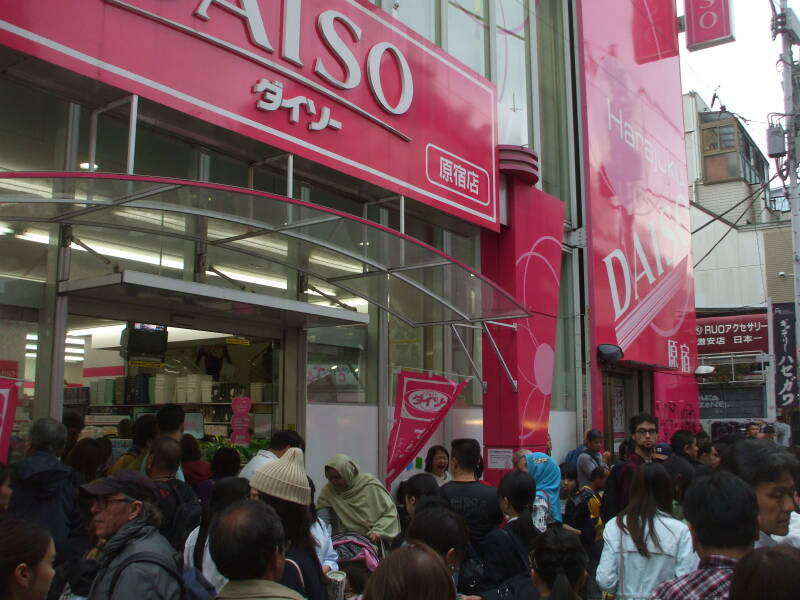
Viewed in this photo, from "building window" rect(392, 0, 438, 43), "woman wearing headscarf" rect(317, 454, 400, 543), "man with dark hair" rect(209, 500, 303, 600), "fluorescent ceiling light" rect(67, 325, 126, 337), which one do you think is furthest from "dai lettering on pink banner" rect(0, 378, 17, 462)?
"building window" rect(392, 0, 438, 43)

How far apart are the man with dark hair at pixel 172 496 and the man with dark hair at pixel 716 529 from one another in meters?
2.63

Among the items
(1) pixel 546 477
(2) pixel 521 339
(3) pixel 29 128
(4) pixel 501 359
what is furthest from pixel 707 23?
(3) pixel 29 128

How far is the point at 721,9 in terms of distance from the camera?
1634 centimetres

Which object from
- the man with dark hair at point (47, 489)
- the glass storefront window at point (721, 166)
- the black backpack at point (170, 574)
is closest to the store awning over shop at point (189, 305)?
the man with dark hair at point (47, 489)

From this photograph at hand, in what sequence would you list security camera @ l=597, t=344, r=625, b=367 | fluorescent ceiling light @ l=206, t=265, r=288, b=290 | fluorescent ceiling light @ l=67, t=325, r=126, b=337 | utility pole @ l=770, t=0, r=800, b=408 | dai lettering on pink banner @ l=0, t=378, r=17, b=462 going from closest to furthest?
dai lettering on pink banner @ l=0, t=378, r=17, b=462 < fluorescent ceiling light @ l=67, t=325, r=126, b=337 < fluorescent ceiling light @ l=206, t=265, r=288, b=290 < security camera @ l=597, t=344, r=625, b=367 < utility pole @ l=770, t=0, r=800, b=408

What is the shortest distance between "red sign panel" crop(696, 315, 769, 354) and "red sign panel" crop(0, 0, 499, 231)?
13929 mm

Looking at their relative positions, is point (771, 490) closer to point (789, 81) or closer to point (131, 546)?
point (131, 546)

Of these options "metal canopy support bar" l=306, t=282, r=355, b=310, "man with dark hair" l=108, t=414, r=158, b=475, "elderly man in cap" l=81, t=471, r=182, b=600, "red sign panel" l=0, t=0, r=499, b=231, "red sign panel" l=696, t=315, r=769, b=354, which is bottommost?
"elderly man in cap" l=81, t=471, r=182, b=600

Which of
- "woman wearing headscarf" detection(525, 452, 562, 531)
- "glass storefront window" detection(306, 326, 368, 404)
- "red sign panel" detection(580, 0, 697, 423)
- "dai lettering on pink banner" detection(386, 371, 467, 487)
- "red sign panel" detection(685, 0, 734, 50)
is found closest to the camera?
"woman wearing headscarf" detection(525, 452, 562, 531)

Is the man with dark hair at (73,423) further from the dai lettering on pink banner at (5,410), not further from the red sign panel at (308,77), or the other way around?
the red sign panel at (308,77)

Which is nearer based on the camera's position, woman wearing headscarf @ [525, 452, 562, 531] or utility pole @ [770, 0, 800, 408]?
woman wearing headscarf @ [525, 452, 562, 531]

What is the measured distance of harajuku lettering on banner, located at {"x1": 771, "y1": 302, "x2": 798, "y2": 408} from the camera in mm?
15344

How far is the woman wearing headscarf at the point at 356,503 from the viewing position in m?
5.74

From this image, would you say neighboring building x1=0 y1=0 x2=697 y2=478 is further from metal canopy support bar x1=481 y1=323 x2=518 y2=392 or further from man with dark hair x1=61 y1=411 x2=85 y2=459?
man with dark hair x1=61 y1=411 x2=85 y2=459
